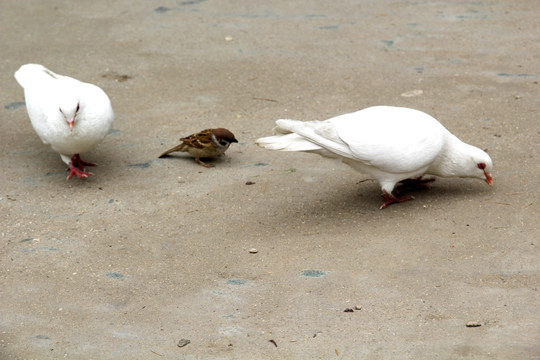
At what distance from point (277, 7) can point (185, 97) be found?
99.2 inches

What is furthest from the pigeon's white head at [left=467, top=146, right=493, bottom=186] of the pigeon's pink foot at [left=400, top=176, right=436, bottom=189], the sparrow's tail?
the sparrow's tail

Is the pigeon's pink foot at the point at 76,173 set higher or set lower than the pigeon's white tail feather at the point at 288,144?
lower

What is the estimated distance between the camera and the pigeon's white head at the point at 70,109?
517 cm

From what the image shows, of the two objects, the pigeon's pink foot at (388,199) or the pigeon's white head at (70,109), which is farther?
the pigeon's white head at (70,109)

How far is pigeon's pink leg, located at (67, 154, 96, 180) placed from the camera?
5586mm

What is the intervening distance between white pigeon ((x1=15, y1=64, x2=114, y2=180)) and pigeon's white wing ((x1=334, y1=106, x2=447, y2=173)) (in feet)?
5.91

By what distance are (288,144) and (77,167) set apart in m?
1.94

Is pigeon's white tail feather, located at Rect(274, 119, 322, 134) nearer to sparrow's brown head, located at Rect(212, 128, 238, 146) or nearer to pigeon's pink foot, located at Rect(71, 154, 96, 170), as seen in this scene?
sparrow's brown head, located at Rect(212, 128, 238, 146)

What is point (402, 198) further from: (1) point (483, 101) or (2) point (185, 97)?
(2) point (185, 97)

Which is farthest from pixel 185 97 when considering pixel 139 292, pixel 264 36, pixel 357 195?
pixel 139 292

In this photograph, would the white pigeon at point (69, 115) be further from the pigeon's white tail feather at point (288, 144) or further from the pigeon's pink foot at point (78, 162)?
the pigeon's white tail feather at point (288, 144)

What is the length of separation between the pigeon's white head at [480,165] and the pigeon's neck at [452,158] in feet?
0.14

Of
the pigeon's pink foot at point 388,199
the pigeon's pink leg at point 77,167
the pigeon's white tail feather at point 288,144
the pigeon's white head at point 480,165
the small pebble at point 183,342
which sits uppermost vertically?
the pigeon's white tail feather at point 288,144

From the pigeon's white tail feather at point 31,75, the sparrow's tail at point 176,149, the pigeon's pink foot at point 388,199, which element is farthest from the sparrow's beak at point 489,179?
the pigeon's white tail feather at point 31,75
